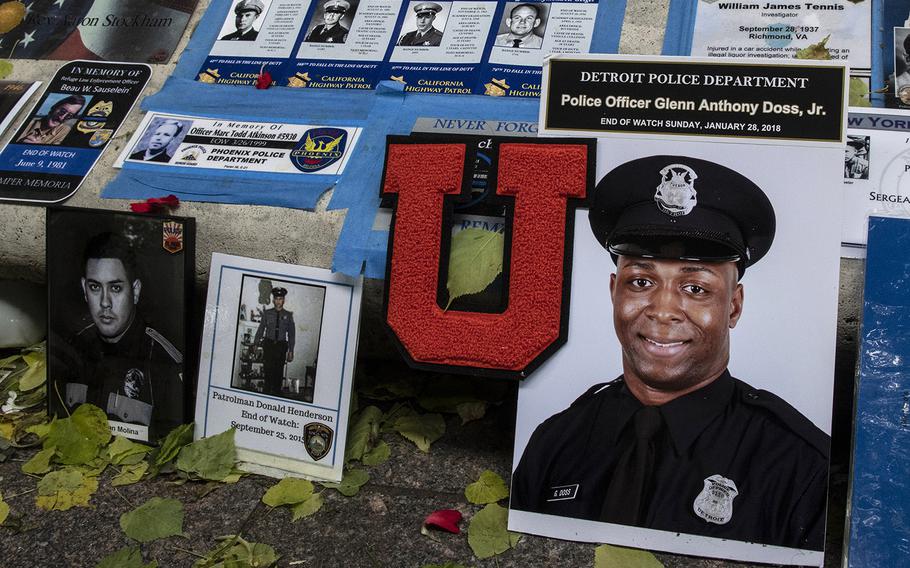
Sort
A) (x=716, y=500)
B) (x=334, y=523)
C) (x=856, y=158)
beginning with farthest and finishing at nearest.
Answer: (x=856, y=158) → (x=334, y=523) → (x=716, y=500)

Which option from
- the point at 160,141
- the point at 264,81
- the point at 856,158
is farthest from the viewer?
the point at 264,81

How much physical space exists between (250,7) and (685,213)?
1.70 meters

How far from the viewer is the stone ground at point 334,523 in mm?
1729

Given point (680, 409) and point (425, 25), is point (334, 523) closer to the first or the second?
point (680, 409)

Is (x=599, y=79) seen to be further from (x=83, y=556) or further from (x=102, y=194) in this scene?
(x=83, y=556)

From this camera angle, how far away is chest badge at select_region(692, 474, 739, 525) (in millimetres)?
1705

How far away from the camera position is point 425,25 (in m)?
2.54

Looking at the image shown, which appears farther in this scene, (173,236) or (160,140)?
(160,140)

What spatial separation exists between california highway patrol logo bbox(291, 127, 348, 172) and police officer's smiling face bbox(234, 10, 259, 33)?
60 cm

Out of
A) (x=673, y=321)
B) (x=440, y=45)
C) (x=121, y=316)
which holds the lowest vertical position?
(x=121, y=316)

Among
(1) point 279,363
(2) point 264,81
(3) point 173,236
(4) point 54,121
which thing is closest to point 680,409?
(1) point 279,363

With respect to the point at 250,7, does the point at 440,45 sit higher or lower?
lower

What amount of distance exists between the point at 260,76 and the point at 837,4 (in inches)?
66.8

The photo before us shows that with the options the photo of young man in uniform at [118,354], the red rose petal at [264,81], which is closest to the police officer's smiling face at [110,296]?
the photo of young man in uniform at [118,354]
